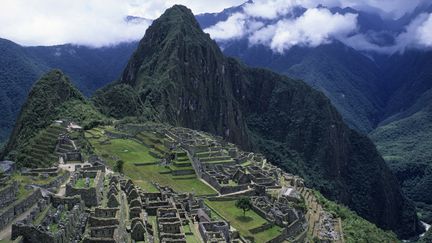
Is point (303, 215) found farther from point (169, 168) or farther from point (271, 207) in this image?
point (169, 168)

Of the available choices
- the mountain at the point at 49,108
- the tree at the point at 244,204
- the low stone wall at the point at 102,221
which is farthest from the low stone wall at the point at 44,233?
the mountain at the point at 49,108

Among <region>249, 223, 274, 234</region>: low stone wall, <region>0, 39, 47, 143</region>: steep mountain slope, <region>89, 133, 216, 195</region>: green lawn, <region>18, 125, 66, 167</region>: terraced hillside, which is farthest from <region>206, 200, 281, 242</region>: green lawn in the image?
<region>0, 39, 47, 143</region>: steep mountain slope

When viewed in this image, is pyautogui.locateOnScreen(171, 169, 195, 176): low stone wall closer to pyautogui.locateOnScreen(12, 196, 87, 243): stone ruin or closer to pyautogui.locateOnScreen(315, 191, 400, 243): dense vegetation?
pyautogui.locateOnScreen(315, 191, 400, 243): dense vegetation

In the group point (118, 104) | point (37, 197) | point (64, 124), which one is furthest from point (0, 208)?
point (118, 104)

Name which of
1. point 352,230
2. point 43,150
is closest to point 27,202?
point 43,150

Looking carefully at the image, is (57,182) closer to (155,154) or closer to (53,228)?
(53,228)

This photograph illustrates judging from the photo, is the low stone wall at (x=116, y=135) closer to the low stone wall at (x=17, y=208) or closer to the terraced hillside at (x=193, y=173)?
the terraced hillside at (x=193, y=173)
